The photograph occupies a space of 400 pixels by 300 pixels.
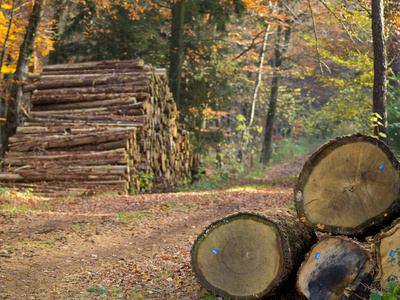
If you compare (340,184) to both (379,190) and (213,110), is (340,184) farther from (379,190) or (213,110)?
(213,110)

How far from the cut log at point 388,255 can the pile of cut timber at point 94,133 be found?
942 centimetres

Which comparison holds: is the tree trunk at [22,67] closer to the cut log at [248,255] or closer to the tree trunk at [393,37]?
the tree trunk at [393,37]

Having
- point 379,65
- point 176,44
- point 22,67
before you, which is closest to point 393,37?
point 379,65

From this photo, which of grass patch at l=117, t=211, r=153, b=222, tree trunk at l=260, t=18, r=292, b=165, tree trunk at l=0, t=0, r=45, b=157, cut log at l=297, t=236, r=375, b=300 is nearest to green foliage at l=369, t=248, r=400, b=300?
cut log at l=297, t=236, r=375, b=300

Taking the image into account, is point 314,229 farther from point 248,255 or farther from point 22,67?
point 22,67

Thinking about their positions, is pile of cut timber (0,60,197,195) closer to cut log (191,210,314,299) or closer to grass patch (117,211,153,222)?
grass patch (117,211,153,222)

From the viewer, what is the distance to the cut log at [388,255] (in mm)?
3826

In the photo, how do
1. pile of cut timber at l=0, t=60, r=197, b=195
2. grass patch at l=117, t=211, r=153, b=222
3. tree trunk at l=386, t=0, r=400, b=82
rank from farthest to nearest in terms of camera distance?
pile of cut timber at l=0, t=60, r=197, b=195, tree trunk at l=386, t=0, r=400, b=82, grass patch at l=117, t=211, r=153, b=222

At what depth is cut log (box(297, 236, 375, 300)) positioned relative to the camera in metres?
3.91

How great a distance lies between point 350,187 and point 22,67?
1322 cm

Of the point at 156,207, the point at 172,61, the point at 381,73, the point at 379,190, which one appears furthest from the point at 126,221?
the point at 172,61

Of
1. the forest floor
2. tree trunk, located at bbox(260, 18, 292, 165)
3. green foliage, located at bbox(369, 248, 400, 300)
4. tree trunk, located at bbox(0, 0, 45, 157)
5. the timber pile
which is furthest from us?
tree trunk, located at bbox(260, 18, 292, 165)

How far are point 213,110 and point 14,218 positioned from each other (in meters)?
14.8

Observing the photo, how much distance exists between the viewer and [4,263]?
19.3ft
